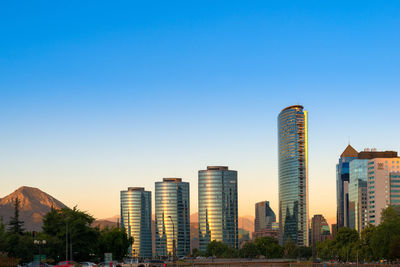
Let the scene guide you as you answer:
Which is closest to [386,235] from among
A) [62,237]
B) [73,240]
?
[73,240]

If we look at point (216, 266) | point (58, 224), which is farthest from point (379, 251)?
point (58, 224)

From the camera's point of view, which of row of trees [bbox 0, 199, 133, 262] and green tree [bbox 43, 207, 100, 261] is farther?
green tree [bbox 43, 207, 100, 261]

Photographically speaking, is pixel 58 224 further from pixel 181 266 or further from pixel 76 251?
pixel 181 266

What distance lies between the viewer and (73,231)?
115750mm

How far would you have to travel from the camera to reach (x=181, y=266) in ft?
433

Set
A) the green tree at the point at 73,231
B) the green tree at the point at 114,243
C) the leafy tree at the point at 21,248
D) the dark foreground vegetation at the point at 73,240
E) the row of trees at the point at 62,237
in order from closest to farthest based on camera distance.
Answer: the leafy tree at the point at 21,248
the dark foreground vegetation at the point at 73,240
the row of trees at the point at 62,237
the green tree at the point at 73,231
the green tree at the point at 114,243

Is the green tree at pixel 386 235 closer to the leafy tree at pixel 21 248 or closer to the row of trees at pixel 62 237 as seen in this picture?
the row of trees at pixel 62 237

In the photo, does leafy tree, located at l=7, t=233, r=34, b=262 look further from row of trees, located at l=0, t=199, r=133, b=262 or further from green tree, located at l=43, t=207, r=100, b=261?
green tree, located at l=43, t=207, r=100, b=261

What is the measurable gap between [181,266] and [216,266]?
45.7 feet

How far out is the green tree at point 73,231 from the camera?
114250 mm

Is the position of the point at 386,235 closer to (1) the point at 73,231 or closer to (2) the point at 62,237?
(1) the point at 73,231

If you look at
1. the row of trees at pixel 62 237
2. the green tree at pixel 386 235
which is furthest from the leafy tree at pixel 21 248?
the green tree at pixel 386 235

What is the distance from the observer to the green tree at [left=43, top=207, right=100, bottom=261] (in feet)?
375

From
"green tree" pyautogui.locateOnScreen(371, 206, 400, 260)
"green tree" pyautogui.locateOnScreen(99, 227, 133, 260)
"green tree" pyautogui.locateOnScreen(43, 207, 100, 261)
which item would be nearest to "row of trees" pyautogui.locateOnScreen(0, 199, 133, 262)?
"green tree" pyautogui.locateOnScreen(43, 207, 100, 261)
